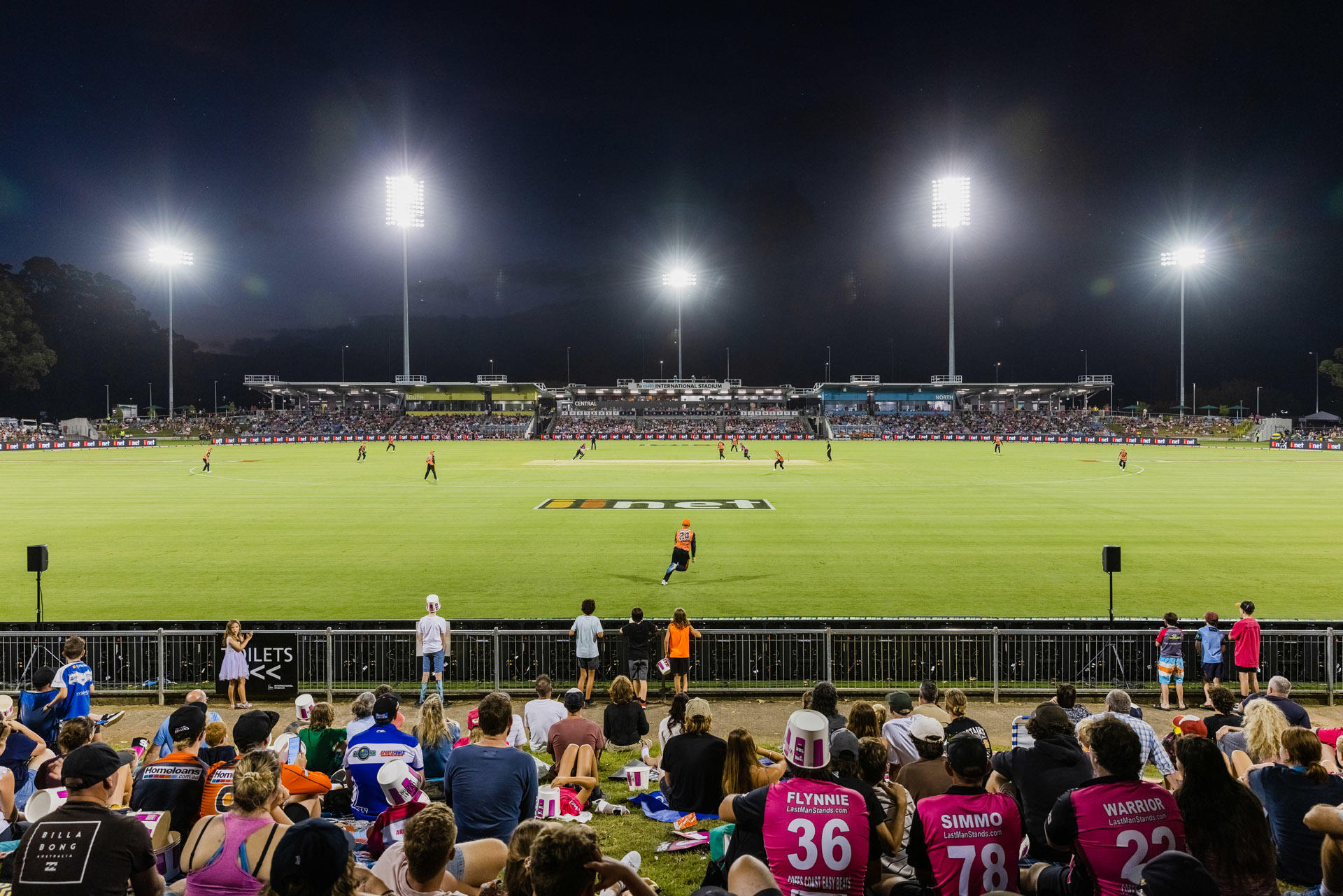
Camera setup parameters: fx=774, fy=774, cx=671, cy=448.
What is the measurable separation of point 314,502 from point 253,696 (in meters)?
21.6

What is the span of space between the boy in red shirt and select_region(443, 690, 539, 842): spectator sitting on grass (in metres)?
10.4

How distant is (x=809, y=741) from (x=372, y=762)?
141 inches

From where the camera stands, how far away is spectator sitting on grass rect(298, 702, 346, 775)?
271 inches

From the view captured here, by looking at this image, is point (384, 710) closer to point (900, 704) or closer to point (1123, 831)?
point (900, 704)

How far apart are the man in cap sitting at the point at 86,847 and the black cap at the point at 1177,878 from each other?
4.93m

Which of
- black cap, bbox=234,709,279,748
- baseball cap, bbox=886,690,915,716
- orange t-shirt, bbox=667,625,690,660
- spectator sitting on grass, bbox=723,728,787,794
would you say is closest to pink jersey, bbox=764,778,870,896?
spectator sitting on grass, bbox=723,728,787,794

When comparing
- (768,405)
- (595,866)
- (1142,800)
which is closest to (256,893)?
(595,866)

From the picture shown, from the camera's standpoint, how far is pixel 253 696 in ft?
37.6

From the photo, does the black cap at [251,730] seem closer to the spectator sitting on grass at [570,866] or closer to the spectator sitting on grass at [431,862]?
the spectator sitting on grass at [431,862]

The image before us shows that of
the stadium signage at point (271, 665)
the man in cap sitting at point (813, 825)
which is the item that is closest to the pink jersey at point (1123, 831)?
the man in cap sitting at point (813, 825)

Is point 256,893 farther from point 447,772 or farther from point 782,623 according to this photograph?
point 782,623

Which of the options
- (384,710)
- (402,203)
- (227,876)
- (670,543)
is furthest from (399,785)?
(402,203)

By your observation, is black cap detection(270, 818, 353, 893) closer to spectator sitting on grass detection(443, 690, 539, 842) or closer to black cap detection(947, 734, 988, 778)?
spectator sitting on grass detection(443, 690, 539, 842)

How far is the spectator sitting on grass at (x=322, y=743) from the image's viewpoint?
271 inches
